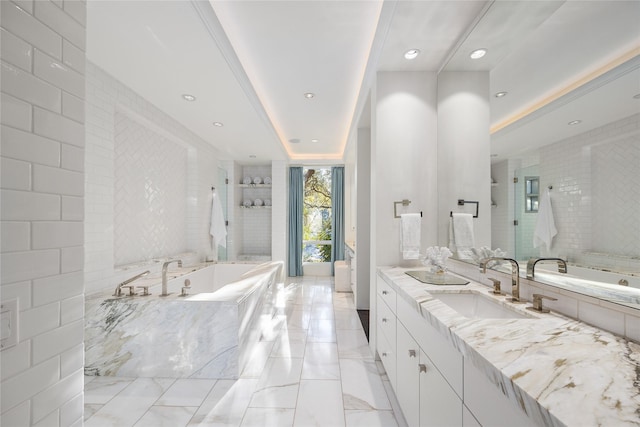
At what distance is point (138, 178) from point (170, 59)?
4.92 feet

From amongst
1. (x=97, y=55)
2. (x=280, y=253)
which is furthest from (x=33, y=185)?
(x=280, y=253)

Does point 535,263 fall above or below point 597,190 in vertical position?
below

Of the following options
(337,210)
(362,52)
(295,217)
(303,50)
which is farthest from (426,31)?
(295,217)

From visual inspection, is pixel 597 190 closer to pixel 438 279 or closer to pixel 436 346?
pixel 436 346

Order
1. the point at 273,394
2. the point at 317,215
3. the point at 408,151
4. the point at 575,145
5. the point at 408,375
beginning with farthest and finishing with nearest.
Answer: the point at 317,215 < the point at 408,151 < the point at 273,394 < the point at 408,375 < the point at 575,145

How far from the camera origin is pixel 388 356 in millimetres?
1938

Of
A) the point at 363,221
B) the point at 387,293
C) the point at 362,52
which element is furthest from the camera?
the point at 363,221

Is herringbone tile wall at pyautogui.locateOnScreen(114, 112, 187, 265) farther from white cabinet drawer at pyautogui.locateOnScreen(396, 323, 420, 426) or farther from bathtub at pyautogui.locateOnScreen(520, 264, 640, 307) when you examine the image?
bathtub at pyautogui.locateOnScreen(520, 264, 640, 307)

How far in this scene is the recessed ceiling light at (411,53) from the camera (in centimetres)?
204

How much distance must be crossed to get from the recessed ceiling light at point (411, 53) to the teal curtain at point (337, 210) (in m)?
3.83

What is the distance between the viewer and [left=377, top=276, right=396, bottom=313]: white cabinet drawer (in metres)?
1.86

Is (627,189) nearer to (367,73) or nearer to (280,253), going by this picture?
(367,73)

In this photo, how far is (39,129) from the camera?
738 mm

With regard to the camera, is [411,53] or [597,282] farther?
[411,53]
